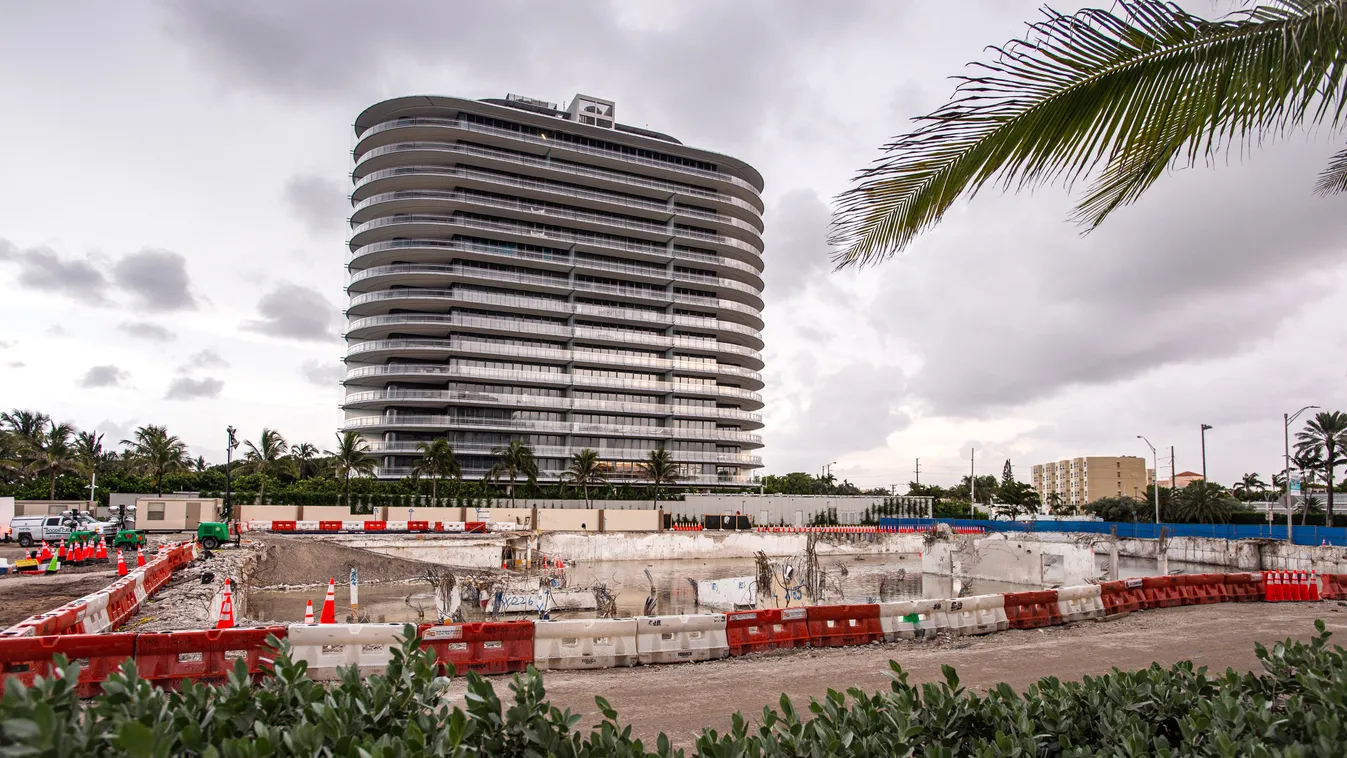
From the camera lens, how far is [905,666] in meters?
14.4

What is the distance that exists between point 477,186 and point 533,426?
97.2ft

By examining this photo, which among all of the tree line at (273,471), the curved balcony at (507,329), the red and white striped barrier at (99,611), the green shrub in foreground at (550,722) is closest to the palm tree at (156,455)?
the tree line at (273,471)

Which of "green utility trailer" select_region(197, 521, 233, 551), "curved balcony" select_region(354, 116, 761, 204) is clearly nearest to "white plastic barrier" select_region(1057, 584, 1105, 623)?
"green utility trailer" select_region(197, 521, 233, 551)

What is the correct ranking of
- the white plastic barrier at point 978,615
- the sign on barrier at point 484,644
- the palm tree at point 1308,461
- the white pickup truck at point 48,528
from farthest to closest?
the palm tree at point 1308,461, the white pickup truck at point 48,528, the white plastic barrier at point 978,615, the sign on barrier at point 484,644

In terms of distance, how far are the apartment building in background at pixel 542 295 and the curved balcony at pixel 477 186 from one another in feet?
0.85

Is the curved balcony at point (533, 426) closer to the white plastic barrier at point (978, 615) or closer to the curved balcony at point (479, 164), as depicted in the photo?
the curved balcony at point (479, 164)

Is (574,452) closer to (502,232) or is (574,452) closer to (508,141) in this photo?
(502,232)

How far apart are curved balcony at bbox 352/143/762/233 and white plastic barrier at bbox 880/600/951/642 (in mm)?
89356

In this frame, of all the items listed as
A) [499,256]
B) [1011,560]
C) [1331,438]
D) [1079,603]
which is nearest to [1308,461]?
[1331,438]

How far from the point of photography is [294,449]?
91.1 meters

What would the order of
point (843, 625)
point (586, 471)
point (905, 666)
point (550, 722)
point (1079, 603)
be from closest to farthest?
1. point (550, 722)
2. point (905, 666)
3. point (843, 625)
4. point (1079, 603)
5. point (586, 471)

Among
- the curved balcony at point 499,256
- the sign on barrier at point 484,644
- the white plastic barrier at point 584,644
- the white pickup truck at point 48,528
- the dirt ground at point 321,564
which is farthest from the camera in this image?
the curved balcony at point 499,256

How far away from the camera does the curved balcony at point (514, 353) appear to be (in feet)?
301

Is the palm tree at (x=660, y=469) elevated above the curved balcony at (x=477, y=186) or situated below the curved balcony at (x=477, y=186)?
below
